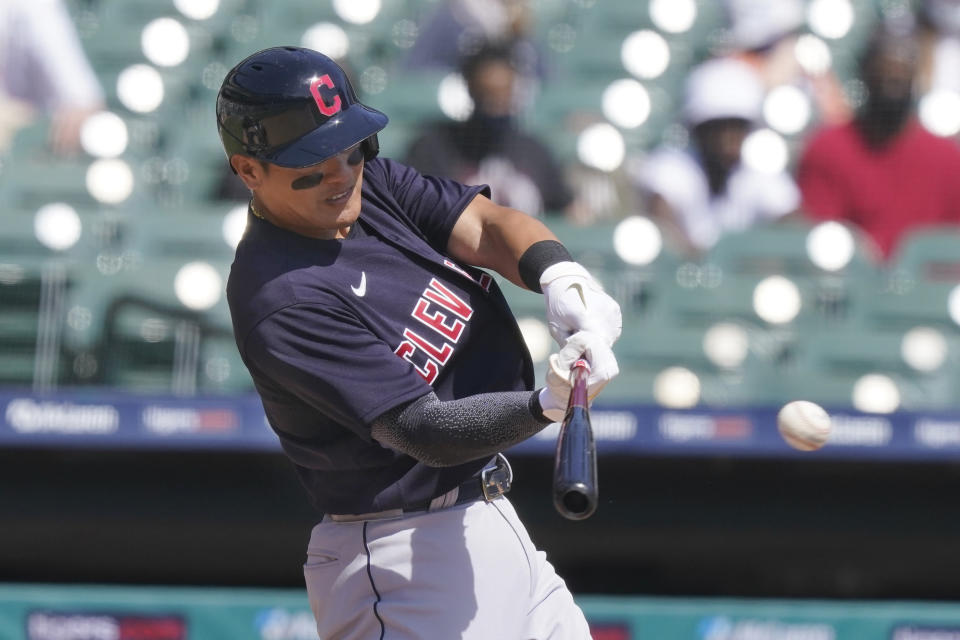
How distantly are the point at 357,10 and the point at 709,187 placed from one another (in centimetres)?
182

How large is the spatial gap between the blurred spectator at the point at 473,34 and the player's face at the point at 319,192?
3366 mm

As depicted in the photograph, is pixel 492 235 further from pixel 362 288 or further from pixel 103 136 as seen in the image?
pixel 103 136

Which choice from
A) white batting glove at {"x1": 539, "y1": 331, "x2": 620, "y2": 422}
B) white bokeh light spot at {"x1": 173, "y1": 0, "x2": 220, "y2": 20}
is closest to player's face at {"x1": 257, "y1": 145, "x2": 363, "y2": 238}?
white batting glove at {"x1": 539, "y1": 331, "x2": 620, "y2": 422}

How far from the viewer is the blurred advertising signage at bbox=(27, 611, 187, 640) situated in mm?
4219

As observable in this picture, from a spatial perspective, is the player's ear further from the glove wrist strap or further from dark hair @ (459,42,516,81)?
dark hair @ (459,42,516,81)

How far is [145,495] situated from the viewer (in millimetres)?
4332

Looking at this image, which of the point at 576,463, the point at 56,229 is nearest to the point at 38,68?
the point at 56,229

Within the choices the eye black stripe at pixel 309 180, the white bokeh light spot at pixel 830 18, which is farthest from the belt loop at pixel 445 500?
the white bokeh light spot at pixel 830 18

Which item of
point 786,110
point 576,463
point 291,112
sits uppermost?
point 291,112

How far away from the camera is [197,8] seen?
5887 millimetres

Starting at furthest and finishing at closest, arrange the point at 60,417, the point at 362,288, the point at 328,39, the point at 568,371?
the point at 328,39, the point at 60,417, the point at 362,288, the point at 568,371

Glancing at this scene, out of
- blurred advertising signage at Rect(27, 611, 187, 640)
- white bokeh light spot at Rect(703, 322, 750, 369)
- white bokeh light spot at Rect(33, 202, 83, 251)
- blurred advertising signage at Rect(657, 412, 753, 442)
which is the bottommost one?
blurred advertising signage at Rect(27, 611, 187, 640)

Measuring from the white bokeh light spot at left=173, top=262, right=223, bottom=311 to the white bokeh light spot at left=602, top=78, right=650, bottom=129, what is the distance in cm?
181

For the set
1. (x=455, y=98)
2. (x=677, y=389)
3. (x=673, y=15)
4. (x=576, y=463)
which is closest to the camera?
(x=576, y=463)
